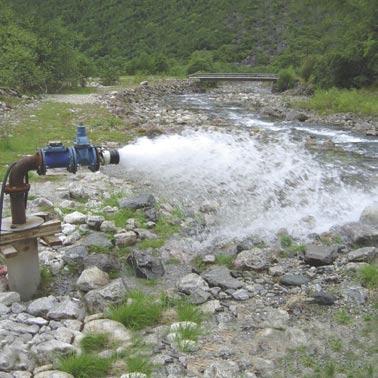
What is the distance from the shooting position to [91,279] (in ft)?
18.4

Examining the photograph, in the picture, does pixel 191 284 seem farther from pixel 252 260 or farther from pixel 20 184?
pixel 20 184

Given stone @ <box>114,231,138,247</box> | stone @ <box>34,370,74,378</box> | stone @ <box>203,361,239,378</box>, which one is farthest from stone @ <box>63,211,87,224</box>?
stone @ <box>203,361,239,378</box>

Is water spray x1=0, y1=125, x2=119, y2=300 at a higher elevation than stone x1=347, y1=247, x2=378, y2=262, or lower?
higher

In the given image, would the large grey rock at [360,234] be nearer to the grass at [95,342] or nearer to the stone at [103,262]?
the stone at [103,262]

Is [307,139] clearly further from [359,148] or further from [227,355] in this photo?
[227,355]

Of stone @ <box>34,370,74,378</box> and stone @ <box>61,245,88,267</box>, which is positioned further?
stone @ <box>61,245,88,267</box>

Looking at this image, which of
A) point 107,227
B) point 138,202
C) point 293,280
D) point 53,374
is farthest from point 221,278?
point 138,202

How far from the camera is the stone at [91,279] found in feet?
18.2

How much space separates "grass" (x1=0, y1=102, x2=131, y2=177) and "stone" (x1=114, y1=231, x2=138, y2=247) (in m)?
3.95

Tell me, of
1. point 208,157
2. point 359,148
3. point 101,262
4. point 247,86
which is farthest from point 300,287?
point 247,86

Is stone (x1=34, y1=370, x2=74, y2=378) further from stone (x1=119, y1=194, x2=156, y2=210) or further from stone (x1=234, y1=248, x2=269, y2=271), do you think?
stone (x1=119, y1=194, x2=156, y2=210)

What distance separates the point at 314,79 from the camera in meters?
32.0

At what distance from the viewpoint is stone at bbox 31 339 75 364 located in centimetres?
422

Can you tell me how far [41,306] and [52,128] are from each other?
11.0m
